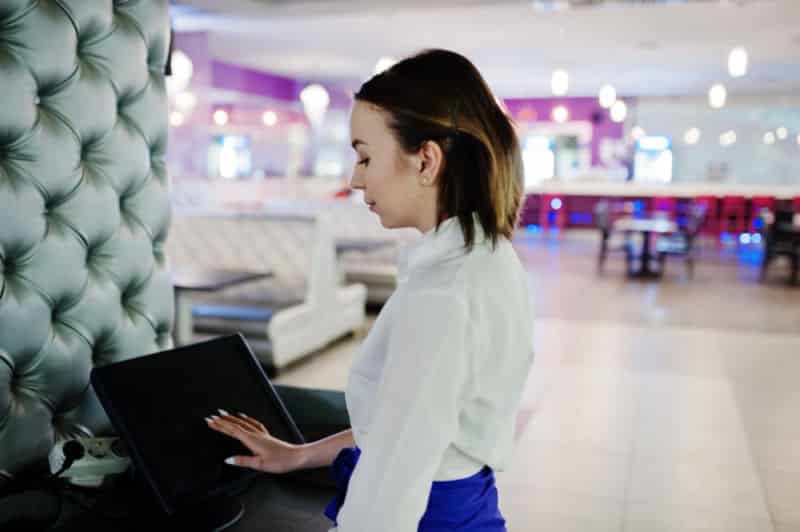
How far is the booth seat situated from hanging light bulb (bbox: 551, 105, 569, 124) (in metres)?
12.0

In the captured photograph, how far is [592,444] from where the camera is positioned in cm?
404

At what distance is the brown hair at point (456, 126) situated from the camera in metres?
1.02

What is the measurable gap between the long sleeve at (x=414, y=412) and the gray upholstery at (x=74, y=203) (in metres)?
0.92

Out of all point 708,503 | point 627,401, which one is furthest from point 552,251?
point 708,503

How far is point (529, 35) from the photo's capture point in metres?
10.4

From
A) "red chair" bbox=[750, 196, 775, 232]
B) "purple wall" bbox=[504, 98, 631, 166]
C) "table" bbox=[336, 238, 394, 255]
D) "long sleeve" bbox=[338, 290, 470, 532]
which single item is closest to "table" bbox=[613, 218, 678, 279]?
"red chair" bbox=[750, 196, 775, 232]

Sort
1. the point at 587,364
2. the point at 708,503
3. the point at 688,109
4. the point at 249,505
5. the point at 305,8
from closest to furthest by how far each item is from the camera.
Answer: the point at 249,505, the point at 708,503, the point at 587,364, the point at 305,8, the point at 688,109

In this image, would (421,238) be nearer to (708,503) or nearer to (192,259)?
(708,503)

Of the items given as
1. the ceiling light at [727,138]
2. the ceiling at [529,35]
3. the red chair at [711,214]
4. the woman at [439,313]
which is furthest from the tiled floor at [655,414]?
the ceiling light at [727,138]

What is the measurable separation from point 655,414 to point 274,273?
9.67ft

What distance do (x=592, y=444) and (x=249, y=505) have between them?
9.34 ft

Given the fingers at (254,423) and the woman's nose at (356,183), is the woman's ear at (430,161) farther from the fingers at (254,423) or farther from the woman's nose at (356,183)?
the fingers at (254,423)

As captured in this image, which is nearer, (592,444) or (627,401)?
(592,444)

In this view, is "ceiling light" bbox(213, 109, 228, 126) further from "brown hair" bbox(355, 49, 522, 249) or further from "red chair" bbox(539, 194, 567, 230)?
"brown hair" bbox(355, 49, 522, 249)
